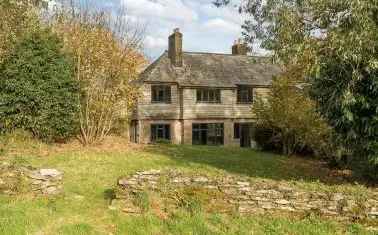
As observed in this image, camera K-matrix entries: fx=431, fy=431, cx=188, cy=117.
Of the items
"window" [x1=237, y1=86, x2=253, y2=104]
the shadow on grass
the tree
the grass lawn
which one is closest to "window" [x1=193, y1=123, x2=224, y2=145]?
"window" [x1=237, y1=86, x2=253, y2=104]

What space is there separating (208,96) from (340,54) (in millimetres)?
28306

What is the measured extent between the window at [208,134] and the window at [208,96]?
2251 millimetres

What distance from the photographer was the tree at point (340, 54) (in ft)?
36.3

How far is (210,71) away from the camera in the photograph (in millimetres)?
40969

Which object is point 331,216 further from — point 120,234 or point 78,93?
point 78,93

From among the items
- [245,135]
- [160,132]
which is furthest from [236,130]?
[160,132]

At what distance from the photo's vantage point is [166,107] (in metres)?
38.6

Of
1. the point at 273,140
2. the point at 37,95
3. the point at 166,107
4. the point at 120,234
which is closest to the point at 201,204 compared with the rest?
the point at 120,234

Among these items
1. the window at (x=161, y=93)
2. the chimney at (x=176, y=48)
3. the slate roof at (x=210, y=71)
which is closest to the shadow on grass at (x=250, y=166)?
the window at (x=161, y=93)

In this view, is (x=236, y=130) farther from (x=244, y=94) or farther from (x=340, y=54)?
(x=340, y=54)

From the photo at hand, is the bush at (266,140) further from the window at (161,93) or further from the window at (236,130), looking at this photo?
the window at (236,130)

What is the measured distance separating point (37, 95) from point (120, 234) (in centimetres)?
1384

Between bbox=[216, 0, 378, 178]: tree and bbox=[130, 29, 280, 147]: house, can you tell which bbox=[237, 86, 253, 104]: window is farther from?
bbox=[216, 0, 378, 178]: tree

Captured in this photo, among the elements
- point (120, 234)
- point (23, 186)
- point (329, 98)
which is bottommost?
point (120, 234)
